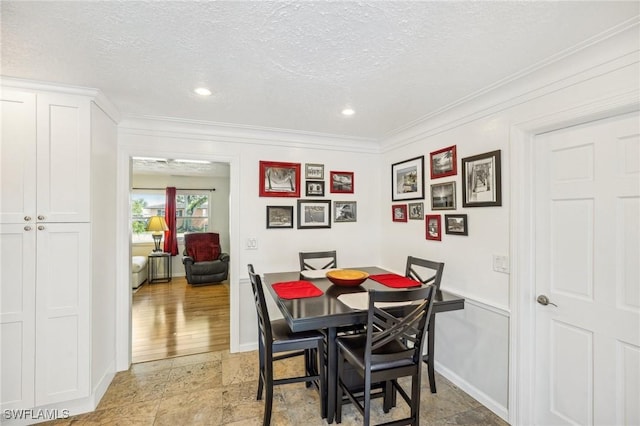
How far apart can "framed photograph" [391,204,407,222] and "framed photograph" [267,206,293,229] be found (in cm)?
120

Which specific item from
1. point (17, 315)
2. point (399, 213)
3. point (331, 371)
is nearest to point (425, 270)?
point (399, 213)

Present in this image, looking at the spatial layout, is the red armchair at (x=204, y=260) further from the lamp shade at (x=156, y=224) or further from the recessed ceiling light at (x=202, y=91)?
the recessed ceiling light at (x=202, y=91)

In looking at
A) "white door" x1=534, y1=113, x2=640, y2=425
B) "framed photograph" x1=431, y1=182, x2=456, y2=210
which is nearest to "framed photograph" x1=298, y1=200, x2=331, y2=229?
"framed photograph" x1=431, y1=182, x2=456, y2=210

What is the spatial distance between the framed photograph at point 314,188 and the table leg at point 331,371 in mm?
1769

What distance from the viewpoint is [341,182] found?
3557mm

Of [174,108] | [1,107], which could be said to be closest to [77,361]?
[1,107]

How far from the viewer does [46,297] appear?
2.03 metres

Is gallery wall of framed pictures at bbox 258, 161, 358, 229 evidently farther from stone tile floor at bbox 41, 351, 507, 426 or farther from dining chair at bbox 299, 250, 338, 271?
stone tile floor at bbox 41, 351, 507, 426

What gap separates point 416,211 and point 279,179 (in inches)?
60.5

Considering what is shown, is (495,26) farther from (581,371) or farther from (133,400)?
(133,400)

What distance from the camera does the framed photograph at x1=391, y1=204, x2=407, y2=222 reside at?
3246 mm

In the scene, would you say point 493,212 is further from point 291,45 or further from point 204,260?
point 204,260

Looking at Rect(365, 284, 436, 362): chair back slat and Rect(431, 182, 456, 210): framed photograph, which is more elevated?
Rect(431, 182, 456, 210): framed photograph

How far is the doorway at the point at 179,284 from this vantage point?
3.34m
